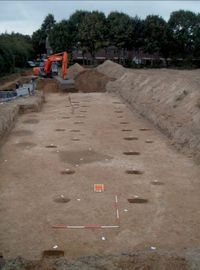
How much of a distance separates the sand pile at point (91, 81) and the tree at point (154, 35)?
69.1 feet

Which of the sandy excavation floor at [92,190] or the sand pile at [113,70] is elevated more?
the sand pile at [113,70]

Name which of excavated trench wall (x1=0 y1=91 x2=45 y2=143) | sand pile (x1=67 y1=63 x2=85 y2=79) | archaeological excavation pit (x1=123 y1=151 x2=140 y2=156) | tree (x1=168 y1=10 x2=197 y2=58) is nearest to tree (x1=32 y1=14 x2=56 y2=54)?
tree (x1=168 y1=10 x2=197 y2=58)

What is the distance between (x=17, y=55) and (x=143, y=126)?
41844 mm

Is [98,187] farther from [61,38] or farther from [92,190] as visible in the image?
[61,38]

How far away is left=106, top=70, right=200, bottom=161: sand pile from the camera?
16797 millimetres

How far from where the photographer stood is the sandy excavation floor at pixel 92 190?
892 cm

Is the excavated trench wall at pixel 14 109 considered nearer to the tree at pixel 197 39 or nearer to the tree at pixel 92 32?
the tree at pixel 92 32

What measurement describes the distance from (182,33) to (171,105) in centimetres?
4610

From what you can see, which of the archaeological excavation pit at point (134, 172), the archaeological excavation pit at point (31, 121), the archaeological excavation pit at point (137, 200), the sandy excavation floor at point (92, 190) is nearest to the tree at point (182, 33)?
the archaeological excavation pit at point (31, 121)

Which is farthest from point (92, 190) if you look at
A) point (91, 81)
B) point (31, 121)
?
point (91, 81)

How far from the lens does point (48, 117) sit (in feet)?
78.0

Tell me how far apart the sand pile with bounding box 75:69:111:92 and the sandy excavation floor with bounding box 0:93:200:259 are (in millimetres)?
18607

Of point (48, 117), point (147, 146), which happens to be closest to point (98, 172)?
point (147, 146)

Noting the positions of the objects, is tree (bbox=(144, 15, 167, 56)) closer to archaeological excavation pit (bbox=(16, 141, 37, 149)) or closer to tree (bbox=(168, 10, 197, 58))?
tree (bbox=(168, 10, 197, 58))
